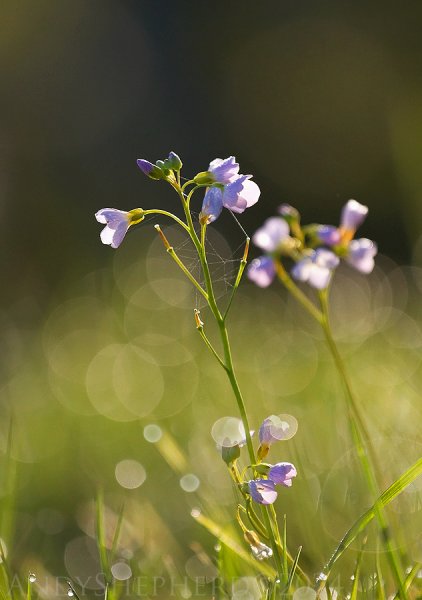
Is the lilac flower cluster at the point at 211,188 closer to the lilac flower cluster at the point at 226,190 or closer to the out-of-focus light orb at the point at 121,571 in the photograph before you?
the lilac flower cluster at the point at 226,190

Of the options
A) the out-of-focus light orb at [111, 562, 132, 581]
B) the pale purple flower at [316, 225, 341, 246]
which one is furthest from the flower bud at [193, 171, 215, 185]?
the out-of-focus light orb at [111, 562, 132, 581]

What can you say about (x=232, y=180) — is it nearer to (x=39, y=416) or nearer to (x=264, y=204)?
(x=39, y=416)

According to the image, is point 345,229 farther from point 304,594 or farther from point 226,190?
point 304,594

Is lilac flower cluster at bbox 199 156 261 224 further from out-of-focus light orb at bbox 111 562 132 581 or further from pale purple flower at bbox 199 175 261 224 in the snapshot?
out-of-focus light orb at bbox 111 562 132 581

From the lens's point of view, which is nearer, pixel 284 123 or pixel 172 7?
pixel 284 123

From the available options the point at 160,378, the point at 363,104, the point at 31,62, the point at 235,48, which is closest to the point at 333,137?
the point at 363,104

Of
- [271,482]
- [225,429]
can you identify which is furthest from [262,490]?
Answer: [225,429]
